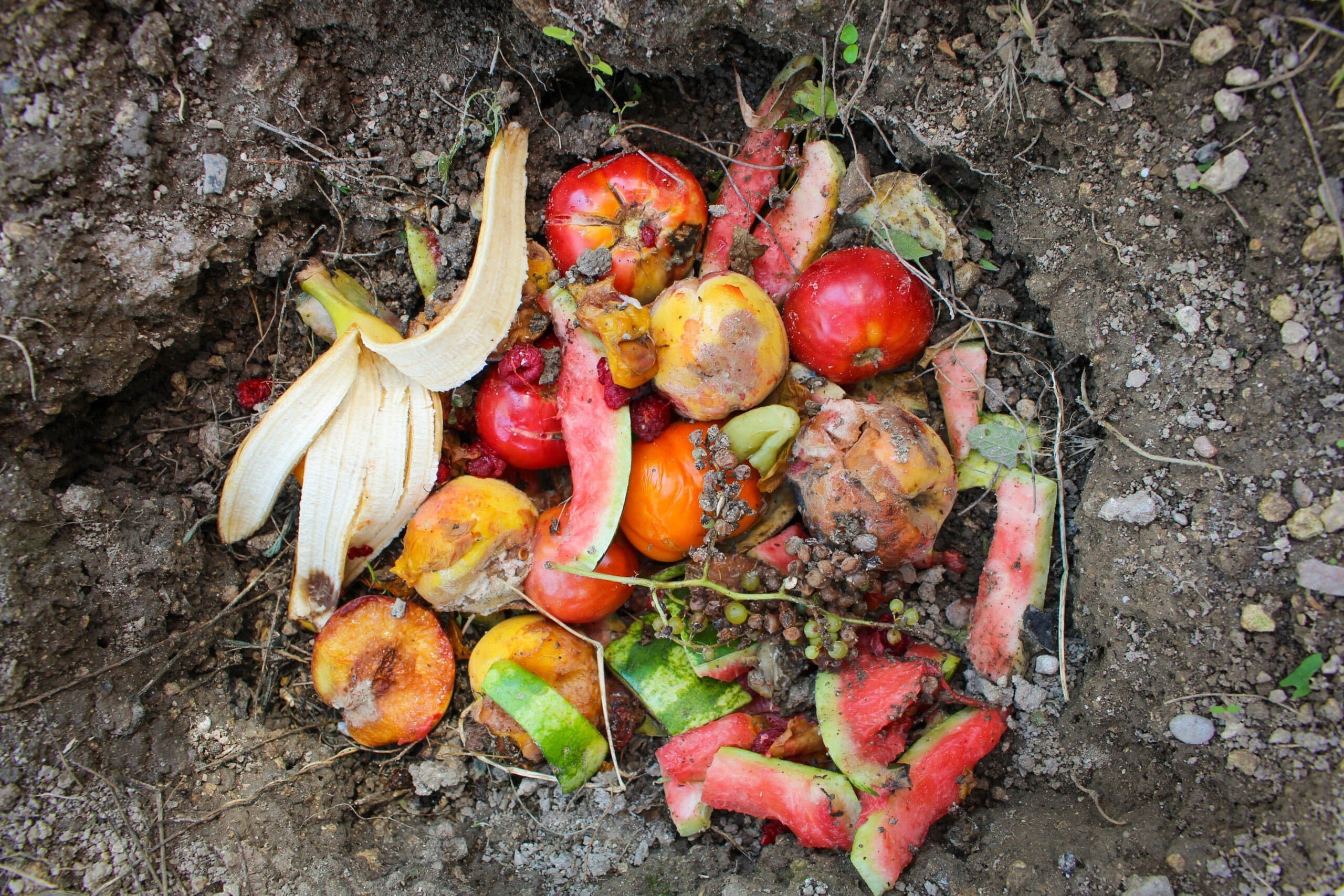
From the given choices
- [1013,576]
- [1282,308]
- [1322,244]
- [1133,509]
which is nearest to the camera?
[1322,244]

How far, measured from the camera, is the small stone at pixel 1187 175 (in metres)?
2.29

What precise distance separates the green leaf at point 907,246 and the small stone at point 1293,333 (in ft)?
3.69

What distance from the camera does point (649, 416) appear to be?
2867 mm

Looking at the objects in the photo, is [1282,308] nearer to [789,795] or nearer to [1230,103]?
[1230,103]

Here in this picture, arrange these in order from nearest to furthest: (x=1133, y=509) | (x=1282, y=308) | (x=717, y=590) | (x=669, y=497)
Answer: (x=1282, y=308), (x=1133, y=509), (x=717, y=590), (x=669, y=497)

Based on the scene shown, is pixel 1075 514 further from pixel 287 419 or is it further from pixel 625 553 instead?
pixel 287 419

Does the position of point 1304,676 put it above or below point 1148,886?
above

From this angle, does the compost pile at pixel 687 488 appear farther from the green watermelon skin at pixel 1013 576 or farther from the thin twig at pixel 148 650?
the thin twig at pixel 148 650

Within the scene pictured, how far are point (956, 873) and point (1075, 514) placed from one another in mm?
1268

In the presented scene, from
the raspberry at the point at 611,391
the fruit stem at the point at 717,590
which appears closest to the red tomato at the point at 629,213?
the raspberry at the point at 611,391

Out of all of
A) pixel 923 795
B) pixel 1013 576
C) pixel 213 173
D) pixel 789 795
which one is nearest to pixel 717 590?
pixel 789 795

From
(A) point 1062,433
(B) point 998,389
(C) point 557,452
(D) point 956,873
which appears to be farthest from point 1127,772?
(C) point 557,452

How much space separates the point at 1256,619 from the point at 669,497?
1851 mm

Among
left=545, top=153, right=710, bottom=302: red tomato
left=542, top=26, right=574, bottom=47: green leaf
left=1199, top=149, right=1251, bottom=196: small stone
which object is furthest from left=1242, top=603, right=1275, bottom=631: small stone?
left=542, top=26, right=574, bottom=47: green leaf
